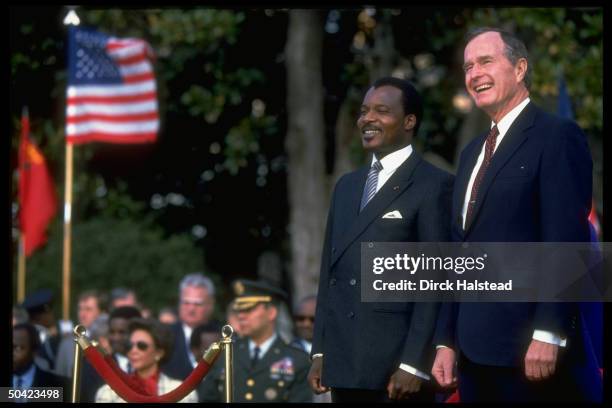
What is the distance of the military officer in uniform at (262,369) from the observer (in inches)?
340

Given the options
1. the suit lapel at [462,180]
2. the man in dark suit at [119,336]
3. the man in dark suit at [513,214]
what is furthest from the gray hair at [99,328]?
the man in dark suit at [513,214]

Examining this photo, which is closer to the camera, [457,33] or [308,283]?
[308,283]

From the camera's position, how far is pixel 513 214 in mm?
5277

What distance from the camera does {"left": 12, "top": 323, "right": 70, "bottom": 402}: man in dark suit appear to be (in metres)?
8.87

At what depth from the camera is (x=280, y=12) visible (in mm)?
17141

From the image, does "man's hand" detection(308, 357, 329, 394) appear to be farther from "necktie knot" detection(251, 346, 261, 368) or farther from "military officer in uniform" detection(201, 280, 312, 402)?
"necktie knot" detection(251, 346, 261, 368)

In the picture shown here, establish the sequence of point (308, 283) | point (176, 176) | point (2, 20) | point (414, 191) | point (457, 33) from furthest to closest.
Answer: point (176, 176) → point (457, 33) → point (308, 283) → point (2, 20) → point (414, 191)

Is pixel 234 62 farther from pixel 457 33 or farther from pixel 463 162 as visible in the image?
pixel 463 162

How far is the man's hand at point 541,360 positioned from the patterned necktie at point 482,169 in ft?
2.12

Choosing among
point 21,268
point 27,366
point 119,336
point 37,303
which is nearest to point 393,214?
point 27,366

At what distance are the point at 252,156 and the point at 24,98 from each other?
3133 millimetres

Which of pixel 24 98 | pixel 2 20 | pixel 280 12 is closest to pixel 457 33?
pixel 280 12

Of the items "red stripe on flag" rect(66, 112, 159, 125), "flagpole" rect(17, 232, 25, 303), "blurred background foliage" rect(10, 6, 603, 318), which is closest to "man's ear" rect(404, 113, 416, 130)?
"blurred background foliage" rect(10, 6, 603, 318)

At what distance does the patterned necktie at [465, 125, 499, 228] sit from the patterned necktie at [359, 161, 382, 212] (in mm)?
571
